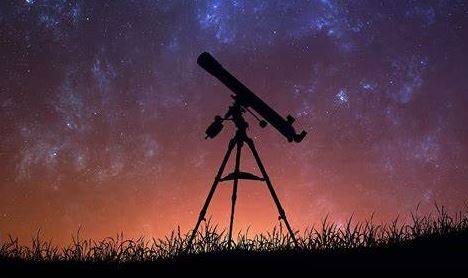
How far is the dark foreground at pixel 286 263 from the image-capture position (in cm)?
446

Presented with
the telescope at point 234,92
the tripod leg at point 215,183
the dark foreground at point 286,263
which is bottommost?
the dark foreground at point 286,263

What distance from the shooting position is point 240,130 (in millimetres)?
6699

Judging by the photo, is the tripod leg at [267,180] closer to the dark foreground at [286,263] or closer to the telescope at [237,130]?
the telescope at [237,130]

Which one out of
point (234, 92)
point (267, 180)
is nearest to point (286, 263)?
point (267, 180)

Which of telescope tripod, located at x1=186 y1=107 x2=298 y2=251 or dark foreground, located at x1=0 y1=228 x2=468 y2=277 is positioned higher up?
telescope tripod, located at x1=186 y1=107 x2=298 y2=251

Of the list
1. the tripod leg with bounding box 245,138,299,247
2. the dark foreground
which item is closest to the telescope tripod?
the tripod leg with bounding box 245,138,299,247

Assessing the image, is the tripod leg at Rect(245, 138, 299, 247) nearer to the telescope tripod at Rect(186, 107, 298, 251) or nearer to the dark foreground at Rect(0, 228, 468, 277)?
the telescope tripod at Rect(186, 107, 298, 251)

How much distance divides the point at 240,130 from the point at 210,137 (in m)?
0.47

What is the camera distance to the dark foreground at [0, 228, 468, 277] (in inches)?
176

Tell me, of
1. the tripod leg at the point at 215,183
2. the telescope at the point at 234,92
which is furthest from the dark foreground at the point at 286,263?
the telescope at the point at 234,92

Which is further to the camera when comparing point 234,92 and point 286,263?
point 234,92

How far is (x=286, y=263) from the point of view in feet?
15.8

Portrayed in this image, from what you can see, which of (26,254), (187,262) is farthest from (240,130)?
(26,254)

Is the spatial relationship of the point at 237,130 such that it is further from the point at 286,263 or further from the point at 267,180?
the point at 286,263
